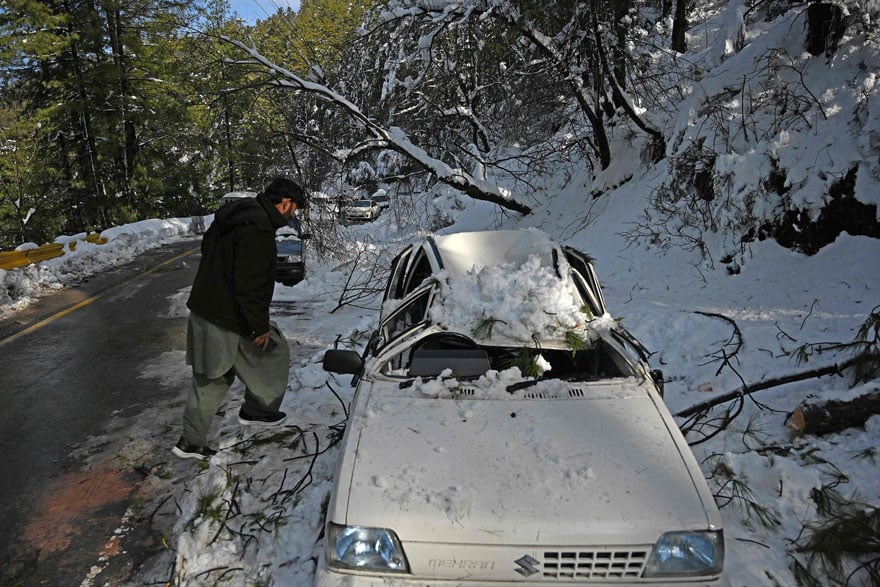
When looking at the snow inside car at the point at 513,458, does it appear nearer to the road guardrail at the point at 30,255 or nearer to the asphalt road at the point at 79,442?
the asphalt road at the point at 79,442

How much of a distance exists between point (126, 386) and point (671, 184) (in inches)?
338

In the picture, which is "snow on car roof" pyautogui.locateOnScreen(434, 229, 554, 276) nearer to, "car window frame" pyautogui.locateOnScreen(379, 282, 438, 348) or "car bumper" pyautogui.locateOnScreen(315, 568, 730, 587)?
"car window frame" pyautogui.locateOnScreen(379, 282, 438, 348)

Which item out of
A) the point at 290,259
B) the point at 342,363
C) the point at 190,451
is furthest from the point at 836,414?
the point at 290,259

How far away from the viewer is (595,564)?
1876 mm

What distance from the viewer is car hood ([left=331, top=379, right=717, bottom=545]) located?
6.24ft

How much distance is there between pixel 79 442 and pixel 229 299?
1.91m

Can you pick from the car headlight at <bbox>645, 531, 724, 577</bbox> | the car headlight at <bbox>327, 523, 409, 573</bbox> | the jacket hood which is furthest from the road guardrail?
the car headlight at <bbox>645, 531, 724, 577</bbox>

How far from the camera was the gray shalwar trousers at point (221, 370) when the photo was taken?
11.8ft

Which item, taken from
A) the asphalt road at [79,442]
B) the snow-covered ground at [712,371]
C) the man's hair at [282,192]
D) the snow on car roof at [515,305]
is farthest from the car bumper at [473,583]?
the man's hair at [282,192]

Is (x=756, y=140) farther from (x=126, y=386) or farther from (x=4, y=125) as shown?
(x=4, y=125)

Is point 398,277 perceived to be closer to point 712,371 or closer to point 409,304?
point 409,304

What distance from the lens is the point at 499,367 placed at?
326 centimetres

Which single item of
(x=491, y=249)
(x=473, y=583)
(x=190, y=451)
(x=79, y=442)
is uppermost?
(x=491, y=249)

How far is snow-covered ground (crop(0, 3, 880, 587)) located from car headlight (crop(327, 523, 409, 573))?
0.73 meters
